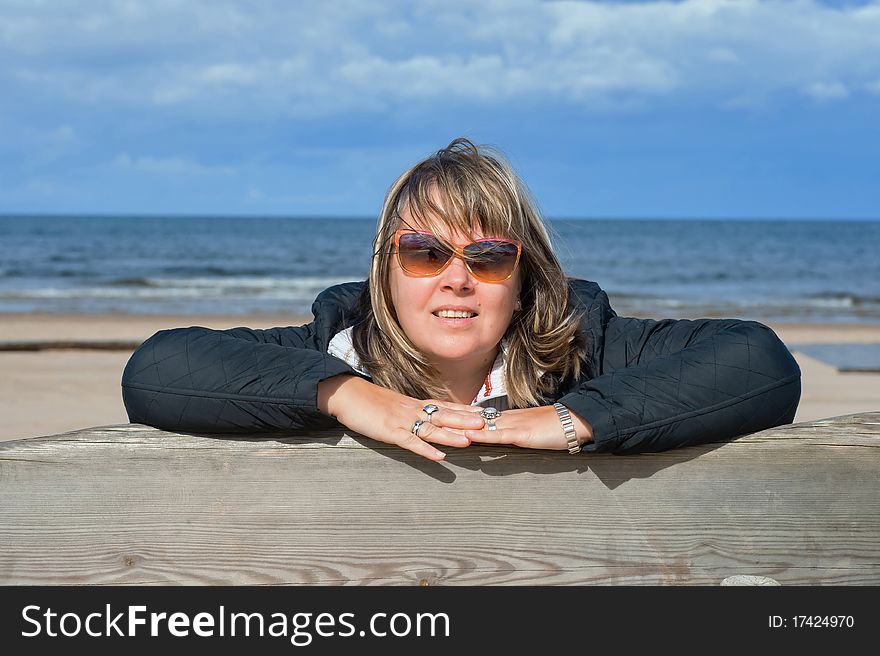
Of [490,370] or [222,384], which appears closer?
[222,384]

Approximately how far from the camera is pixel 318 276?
28.8 m

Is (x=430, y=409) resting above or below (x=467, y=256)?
below

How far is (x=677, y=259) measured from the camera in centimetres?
3800

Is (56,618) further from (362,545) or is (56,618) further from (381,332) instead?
(381,332)

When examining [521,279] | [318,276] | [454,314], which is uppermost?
[318,276]

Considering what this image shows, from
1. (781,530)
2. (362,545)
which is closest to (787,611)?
(781,530)

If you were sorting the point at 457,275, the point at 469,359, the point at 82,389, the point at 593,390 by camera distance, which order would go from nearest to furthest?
the point at 593,390 < the point at 457,275 < the point at 469,359 < the point at 82,389

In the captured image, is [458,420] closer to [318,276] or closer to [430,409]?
[430,409]

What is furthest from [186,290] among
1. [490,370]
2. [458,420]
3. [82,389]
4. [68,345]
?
[458,420]

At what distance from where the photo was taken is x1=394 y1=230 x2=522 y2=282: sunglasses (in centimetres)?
220

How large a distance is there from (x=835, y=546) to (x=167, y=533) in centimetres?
123

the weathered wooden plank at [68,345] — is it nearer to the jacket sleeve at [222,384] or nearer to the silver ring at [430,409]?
the jacket sleeve at [222,384]

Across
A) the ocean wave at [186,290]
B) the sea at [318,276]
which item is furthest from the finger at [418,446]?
the ocean wave at [186,290]

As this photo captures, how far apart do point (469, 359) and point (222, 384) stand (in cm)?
85
